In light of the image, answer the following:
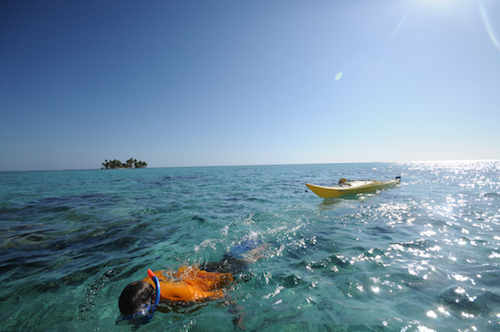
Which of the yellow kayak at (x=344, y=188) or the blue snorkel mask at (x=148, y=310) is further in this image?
the yellow kayak at (x=344, y=188)

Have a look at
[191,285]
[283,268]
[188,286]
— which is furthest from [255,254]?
[188,286]

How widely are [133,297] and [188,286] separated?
2.99ft

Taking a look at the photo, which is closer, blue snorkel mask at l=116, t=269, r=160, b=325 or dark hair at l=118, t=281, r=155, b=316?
dark hair at l=118, t=281, r=155, b=316

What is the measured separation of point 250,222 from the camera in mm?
8062

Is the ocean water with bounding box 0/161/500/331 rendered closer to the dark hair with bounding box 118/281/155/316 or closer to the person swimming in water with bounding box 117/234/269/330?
the person swimming in water with bounding box 117/234/269/330

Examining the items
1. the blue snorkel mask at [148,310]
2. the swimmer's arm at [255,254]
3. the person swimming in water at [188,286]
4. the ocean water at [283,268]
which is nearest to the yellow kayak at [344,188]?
the ocean water at [283,268]

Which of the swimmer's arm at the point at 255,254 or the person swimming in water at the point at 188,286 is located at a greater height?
the person swimming in water at the point at 188,286

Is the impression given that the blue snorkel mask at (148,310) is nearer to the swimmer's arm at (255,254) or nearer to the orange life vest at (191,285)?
the orange life vest at (191,285)

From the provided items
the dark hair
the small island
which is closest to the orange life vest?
the dark hair

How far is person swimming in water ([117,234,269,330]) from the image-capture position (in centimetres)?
255

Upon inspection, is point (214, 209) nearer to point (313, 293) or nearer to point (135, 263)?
point (135, 263)

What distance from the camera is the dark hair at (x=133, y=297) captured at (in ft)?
8.17

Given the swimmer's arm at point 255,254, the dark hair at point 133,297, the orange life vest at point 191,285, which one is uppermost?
the dark hair at point 133,297

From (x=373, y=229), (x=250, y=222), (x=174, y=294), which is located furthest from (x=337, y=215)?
(x=174, y=294)
